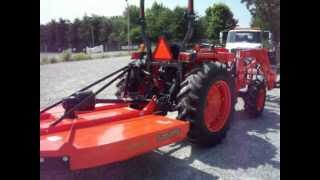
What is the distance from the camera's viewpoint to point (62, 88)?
29.4 ft

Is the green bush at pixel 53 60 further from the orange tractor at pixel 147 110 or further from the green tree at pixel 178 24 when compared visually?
the green tree at pixel 178 24

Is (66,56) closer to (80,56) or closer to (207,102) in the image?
(80,56)

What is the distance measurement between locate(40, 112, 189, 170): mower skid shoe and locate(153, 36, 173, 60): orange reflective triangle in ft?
2.89

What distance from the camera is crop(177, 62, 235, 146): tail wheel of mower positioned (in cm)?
385

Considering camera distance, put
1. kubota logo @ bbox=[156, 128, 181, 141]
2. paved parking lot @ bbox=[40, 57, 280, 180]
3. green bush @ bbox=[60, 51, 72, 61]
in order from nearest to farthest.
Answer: kubota logo @ bbox=[156, 128, 181, 141] → paved parking lot @ bbox=[40, 57, 280, 180] → green bush @ bbox=[60, 51, 72, 61]

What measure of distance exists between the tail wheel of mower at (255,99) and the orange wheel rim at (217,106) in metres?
1.19

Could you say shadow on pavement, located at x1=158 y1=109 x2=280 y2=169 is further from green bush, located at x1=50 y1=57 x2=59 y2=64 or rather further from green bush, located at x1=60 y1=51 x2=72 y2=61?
green bush, located at x1=60 y1=51 x2=72 y2=61

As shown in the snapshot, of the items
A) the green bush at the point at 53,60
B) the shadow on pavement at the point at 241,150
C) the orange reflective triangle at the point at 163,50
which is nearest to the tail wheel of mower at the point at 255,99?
the shadow on pavement at the point at 241,150

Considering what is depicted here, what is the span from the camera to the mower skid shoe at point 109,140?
2.69 meters

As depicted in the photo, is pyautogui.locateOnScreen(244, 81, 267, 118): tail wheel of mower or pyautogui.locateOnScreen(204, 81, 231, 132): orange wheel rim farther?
pyautogui.locateOnScreen(244, 81, 267, 118): tail wheel of mower

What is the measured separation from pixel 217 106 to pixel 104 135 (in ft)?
5.81

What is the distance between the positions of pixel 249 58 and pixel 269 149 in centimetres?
222

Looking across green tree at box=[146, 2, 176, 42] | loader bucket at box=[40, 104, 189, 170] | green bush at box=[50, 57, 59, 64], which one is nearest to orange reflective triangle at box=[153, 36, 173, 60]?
green tree at box=[146, 2, 176, 42]

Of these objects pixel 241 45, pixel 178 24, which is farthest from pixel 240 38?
pixel 178 24
